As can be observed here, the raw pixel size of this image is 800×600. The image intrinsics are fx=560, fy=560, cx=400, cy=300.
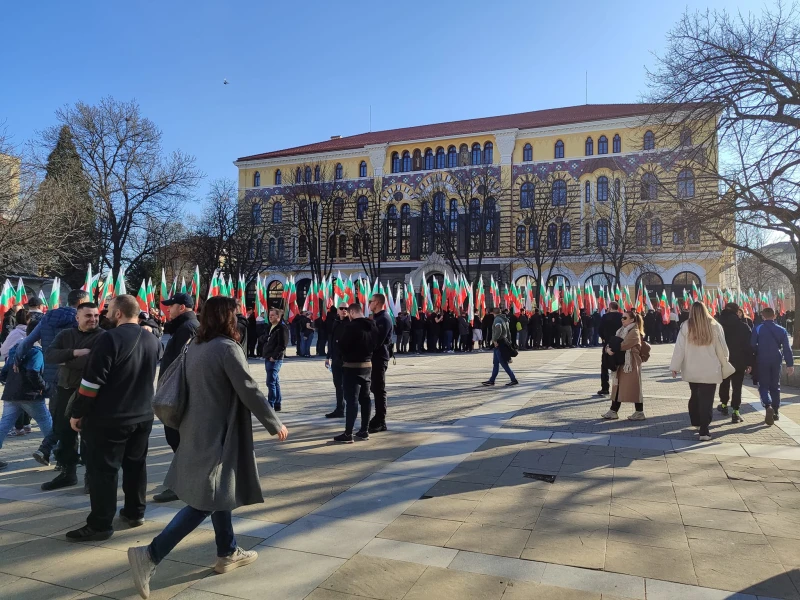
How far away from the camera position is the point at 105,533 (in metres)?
4.17

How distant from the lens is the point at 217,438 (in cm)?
351

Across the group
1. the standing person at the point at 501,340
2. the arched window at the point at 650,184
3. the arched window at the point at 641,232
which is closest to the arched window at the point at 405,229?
the arched window at the point at 641,232

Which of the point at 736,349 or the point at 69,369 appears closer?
the point at 69,369

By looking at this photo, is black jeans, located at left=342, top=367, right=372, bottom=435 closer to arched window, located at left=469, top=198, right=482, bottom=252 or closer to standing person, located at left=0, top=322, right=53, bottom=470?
standing person, located at left=0, top=322, right=53, bottom=470

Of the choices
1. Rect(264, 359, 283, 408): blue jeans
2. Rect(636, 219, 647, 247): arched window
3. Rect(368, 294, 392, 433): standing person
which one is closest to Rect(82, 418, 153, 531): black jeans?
Rect(368, 294, 392, 433): standing person

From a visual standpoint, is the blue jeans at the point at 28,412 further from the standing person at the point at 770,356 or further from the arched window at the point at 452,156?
the arched window at the point at 452,156

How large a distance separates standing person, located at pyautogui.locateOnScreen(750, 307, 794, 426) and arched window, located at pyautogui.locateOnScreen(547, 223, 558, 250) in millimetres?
33725

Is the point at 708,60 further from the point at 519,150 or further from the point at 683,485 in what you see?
the point at 519,150

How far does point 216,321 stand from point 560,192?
4397cm

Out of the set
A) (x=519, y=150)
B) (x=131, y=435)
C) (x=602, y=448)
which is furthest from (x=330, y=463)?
(x=519, y=150)

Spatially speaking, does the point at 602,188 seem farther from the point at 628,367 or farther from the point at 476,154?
the point at 628,367

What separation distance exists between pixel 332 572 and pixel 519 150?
45729 mm

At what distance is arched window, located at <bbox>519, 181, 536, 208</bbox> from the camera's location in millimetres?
44250

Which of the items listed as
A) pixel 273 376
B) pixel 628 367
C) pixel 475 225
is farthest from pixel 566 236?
pixel 273 376
